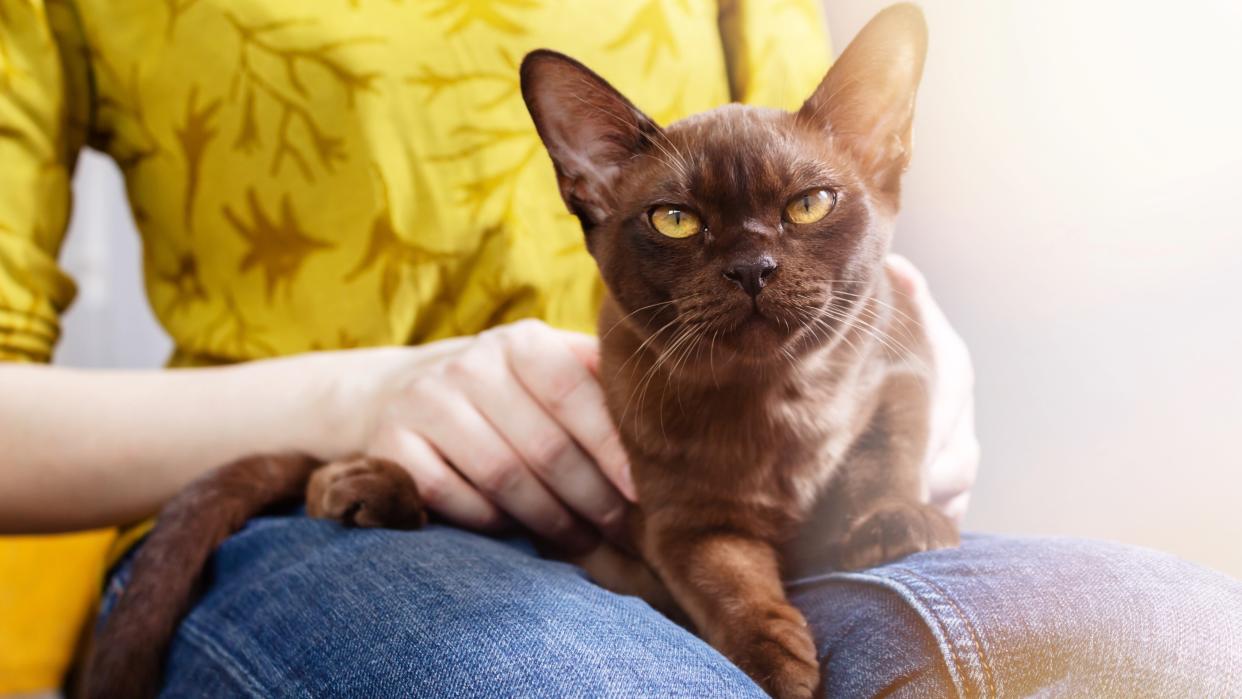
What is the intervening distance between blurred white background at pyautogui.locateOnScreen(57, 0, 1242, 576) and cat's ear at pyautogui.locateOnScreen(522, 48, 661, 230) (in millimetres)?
163

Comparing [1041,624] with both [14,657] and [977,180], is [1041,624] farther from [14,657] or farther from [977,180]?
[14,657]

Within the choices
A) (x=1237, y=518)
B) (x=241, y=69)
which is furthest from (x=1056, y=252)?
(x=241, y=69)

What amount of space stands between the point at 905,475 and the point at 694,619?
182 mm

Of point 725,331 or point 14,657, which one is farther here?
point 14,657

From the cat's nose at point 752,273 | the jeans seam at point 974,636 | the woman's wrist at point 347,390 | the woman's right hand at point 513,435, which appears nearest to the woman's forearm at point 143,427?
the woman's wrist at point 347,390

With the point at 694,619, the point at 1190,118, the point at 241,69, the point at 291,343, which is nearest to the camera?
the point at 1190,118

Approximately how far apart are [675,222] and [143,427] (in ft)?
1.84

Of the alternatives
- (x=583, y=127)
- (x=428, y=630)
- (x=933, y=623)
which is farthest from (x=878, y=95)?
(x=428, y=630)

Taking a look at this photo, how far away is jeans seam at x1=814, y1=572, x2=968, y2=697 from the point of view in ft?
1.35

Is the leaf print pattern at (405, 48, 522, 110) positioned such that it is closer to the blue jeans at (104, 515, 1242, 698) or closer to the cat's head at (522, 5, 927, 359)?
the cat's head at (522, 5, 927, 359)

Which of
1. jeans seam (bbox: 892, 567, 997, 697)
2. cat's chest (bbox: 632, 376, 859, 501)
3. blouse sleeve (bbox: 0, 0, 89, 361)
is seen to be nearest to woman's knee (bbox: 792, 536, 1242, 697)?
jeans seam (bbox: 892, 567, 997, 697)

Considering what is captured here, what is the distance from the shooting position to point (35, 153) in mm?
802

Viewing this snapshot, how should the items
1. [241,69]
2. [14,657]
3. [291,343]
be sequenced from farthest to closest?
[14,657] < [291,343] < [241,69]

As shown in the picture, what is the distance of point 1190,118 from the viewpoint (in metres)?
0.42
